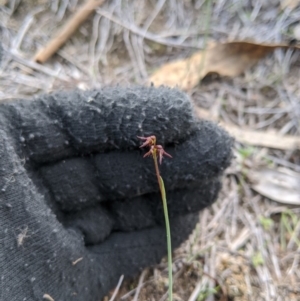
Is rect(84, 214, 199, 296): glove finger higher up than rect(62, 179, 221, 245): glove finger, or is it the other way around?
rect(62, 179, 221, 245): glove finger

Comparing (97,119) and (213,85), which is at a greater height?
(213,85)

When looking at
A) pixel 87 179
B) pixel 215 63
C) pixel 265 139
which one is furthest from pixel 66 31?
pixel 87 179

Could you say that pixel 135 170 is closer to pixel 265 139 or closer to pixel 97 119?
pixel 97 119

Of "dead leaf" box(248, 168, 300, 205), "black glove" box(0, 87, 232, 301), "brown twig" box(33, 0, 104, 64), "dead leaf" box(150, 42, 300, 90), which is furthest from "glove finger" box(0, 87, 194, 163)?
"brown twig" box(33, 0, 104, 64)

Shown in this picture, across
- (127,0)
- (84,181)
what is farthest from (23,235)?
(127,0)

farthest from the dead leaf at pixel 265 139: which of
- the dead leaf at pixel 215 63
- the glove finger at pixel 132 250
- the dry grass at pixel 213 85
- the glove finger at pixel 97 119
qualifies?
the glove finger at pixel 97 119

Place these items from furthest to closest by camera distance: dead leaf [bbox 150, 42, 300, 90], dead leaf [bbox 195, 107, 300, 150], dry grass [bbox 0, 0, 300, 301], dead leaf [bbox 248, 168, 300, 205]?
dead leaf [bbox 150, 42, 300, 90] < dead leaf [bbox 195, 107, 300, 150] < dead leaf [bbox 248, 168, 300, 205] < dry grass [bbox 0, 0, 300, 301]

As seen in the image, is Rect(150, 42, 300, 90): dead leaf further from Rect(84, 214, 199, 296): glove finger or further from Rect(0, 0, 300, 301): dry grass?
Rect(84, 214, 199, 296): glove finger

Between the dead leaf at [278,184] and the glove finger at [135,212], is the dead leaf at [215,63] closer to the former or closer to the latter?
the dead leaf at [278,184]
